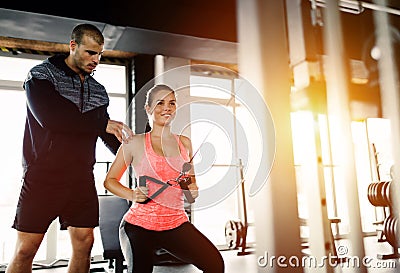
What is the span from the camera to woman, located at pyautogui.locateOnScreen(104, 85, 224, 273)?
4.32 ft

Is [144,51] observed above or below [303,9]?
above

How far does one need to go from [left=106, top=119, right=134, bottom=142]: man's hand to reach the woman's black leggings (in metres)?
0.41

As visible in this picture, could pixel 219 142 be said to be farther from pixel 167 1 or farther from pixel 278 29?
pixel 167 1

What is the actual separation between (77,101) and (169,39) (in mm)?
1329

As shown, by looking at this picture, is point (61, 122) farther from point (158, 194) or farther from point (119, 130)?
point (158, 194)

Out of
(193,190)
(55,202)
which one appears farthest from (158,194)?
(55,202)

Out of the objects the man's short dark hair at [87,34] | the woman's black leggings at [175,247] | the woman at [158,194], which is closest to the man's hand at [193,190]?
the woman at [158,194]

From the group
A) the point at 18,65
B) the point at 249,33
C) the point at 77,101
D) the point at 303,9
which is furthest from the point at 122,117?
the point at 18,65

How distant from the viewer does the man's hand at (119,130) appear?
162 centimetres

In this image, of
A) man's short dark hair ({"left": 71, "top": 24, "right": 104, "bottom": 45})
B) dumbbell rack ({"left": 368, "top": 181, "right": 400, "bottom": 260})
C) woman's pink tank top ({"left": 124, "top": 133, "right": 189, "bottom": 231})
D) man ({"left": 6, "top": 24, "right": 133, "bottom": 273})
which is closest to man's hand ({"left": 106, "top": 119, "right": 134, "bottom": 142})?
man ({"left": 6, "top": 24, "right": 133, "bottom": 273})

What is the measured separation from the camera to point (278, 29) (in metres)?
0.92

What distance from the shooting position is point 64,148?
5.62 feet

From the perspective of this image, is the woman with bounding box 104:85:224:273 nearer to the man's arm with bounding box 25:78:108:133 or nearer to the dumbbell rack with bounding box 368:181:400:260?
the man's arm with bounding box 25:78:108:133

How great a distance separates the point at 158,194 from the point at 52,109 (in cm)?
66
